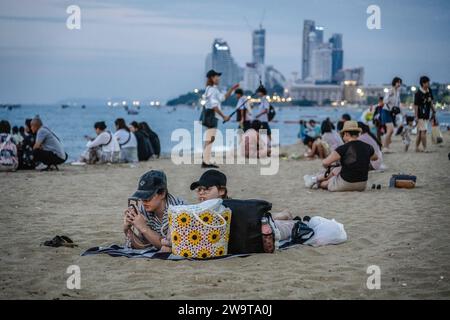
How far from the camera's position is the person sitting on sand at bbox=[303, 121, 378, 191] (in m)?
9.07

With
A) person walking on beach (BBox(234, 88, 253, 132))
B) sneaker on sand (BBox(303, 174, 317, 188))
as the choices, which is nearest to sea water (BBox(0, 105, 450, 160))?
person walking on beach (BBox(234, 88, 253, 132))

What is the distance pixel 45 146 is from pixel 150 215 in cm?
818

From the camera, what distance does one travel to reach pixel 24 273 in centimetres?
523

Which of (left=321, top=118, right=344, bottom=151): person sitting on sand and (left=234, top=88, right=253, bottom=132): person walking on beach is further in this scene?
(left=234, top=88, right=253, bottom=132): person walking on beach

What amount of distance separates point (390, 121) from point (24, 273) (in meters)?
12.5

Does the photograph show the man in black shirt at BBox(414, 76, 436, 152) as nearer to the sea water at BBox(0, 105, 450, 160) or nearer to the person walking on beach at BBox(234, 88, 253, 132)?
the person walking on beach at BBox(234, 88, 253, 132)

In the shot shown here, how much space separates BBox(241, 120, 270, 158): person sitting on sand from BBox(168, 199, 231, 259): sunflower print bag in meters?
11.2

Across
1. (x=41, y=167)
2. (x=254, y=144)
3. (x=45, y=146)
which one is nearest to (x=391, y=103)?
(x=254, y=144)

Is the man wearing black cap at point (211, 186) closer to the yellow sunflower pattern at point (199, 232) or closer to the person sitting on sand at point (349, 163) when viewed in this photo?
the yellow sunflower pattern at point (199, 232)

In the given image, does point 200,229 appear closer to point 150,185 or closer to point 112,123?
point 150,185

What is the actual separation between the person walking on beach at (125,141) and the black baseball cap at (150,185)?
9.88 m

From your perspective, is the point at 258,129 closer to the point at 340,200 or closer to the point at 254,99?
the point at 254,99

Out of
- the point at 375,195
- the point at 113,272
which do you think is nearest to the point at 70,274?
the point at 113,272

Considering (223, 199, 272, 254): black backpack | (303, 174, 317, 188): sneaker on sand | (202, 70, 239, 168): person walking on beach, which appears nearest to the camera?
(223, 199, 272, 254): black backpack
